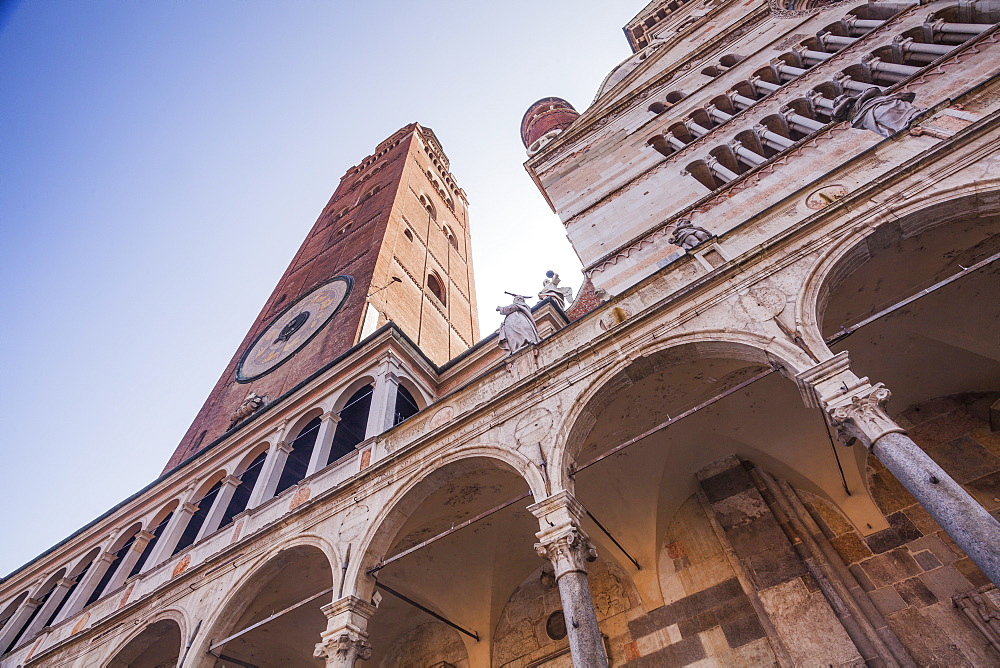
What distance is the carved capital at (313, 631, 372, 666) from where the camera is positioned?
22.5ft

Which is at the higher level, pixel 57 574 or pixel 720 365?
pixel 57 574

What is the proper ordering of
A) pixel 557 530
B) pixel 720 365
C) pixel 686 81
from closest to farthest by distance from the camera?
1. pixel 557 530
2. pixel 720 365
3. pixel 686 81

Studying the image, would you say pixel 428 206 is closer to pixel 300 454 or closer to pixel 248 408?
pixel 248 408

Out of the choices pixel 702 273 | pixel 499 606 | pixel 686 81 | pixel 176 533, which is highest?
pixel 686 81

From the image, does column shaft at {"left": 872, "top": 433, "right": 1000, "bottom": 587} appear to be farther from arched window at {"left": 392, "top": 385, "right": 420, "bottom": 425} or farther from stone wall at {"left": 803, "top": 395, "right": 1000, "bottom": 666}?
arched window at {"left": 392, "top": 385, "right": 420, "bottom": 425}

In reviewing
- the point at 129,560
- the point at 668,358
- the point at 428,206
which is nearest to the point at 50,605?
the point at 129,560

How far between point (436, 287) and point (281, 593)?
738 inches

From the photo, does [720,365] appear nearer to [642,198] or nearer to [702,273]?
[702,273]

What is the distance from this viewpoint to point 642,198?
13.6 meters

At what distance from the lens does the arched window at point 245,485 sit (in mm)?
12766

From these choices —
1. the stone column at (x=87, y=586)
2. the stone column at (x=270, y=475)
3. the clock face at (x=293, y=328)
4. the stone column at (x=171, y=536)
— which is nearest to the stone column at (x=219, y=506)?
the stone column at (x=171, y=536)

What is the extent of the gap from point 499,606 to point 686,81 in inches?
618

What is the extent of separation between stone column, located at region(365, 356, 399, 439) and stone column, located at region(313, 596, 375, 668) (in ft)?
9.69

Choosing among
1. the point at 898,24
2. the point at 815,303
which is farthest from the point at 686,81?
the point at 815,303
